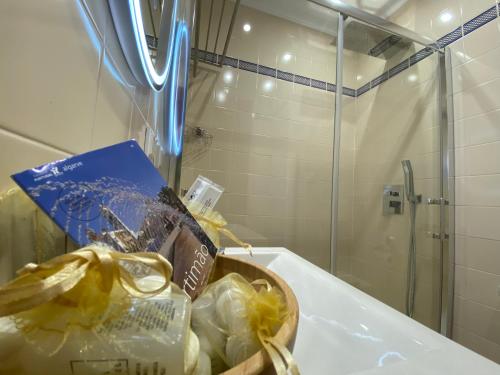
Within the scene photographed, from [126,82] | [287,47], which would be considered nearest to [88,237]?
[126,82]

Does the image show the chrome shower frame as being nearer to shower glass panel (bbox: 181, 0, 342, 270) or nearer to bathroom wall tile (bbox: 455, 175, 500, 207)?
bathroom wall tile (bbox: 455, 175, 500, 207)

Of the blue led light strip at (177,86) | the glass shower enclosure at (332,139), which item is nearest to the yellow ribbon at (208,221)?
the blue led light strip at (177,86)

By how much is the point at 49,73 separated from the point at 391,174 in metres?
1.55

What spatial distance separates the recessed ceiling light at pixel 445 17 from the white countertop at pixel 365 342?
1462mm

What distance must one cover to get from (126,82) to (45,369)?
407 mm

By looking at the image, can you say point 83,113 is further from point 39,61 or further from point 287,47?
point 287,47

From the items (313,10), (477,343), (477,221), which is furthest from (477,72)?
(477,343)

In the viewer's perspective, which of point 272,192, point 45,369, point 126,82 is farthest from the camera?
point 272,192

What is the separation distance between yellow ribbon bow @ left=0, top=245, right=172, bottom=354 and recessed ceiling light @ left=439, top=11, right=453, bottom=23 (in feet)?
5.46

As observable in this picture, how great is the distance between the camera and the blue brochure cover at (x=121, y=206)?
0.15 m

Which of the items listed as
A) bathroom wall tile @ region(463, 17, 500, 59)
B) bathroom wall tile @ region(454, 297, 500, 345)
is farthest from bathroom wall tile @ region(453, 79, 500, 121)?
bathroom wall tile @ region(454, 297, 500, 345)

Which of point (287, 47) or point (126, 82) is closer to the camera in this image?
point (126, 82)

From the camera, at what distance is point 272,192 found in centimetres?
146

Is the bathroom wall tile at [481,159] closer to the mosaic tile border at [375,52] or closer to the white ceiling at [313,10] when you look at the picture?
the mosaic tile border at [375,52]
